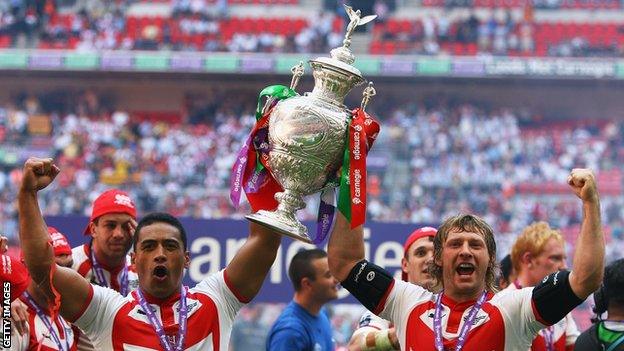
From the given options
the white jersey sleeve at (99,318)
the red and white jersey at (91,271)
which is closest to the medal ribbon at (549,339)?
the red and white jersey at (91,271)

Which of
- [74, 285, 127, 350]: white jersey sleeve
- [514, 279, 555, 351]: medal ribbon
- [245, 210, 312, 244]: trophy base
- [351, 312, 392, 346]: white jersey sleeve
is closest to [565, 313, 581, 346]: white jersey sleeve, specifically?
[514, 279, 555, 351]: medal ribbon

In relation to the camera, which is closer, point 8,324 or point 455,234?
point 455,234

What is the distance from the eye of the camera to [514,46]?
28172 millimetres

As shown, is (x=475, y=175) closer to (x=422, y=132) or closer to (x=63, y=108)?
(x=422, y=132)

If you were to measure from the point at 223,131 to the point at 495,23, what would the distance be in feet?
25.0

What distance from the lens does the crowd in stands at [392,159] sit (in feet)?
72.1

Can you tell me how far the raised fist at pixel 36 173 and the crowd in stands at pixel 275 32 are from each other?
24.0 m

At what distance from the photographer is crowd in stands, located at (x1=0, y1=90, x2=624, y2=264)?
72.1 feet

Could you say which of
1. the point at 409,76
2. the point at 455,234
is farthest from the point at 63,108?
the point at 455,234

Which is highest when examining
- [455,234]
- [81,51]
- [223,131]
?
[81,51]

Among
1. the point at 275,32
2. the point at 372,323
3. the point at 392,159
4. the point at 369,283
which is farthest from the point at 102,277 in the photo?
the point at 275,32

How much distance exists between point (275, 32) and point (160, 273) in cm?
2491

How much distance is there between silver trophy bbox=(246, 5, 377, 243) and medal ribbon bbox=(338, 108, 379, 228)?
0.06 meters

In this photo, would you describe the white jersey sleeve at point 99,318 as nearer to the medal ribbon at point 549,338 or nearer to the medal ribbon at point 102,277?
the medal ribbon at point 102,277
